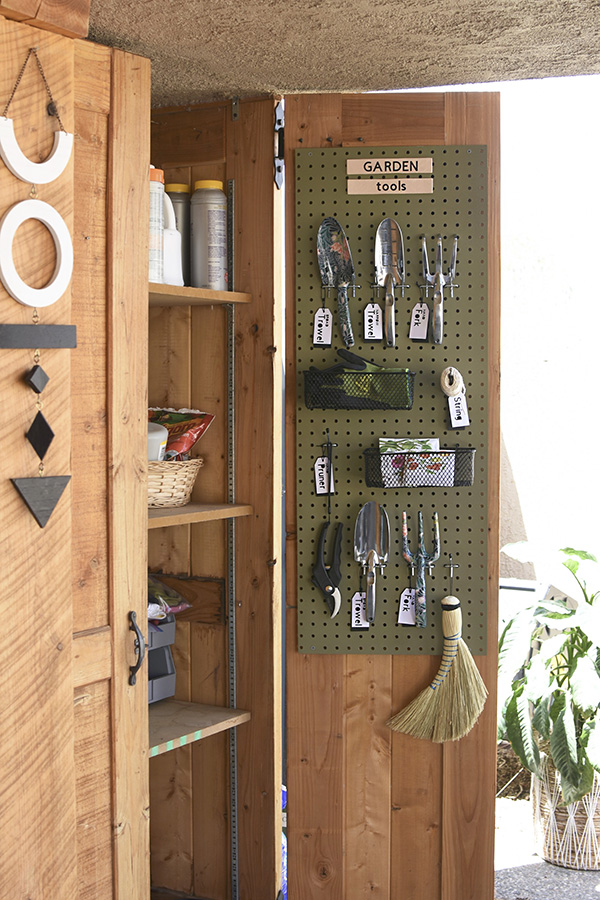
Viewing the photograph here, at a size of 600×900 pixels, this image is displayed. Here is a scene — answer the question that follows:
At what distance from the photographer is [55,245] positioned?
1658 mm

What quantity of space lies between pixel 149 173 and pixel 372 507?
0.98 meters

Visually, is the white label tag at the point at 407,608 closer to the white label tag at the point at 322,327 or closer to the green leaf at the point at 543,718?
the white label tag at the point at 322,327

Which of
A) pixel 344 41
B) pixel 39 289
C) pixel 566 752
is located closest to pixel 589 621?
pixel 566 752

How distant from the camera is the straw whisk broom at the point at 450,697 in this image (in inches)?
83.2

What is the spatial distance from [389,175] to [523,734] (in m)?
1.88

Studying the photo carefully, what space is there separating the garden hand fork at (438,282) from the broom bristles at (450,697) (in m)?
0.68

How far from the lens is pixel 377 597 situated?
2.16 m

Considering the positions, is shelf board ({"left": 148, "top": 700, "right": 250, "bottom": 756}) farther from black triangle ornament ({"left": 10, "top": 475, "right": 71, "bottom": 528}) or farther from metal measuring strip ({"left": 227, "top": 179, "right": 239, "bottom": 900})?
black triangle ornament ({"left": 10, "top": 475, "right": 71, "bottom": 528})

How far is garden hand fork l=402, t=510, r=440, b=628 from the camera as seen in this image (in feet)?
6.96

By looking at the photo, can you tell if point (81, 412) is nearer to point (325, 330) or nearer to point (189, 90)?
point (325, 330)

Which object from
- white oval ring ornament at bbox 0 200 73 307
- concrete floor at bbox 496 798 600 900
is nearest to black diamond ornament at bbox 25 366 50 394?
white oval ring ornament at bbox 0 200 73 307

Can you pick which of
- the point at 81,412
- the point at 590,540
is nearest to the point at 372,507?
the point at 81,412

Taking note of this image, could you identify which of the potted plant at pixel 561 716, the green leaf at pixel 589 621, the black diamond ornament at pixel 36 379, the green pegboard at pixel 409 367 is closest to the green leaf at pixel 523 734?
the potted plant at pixel 561 716

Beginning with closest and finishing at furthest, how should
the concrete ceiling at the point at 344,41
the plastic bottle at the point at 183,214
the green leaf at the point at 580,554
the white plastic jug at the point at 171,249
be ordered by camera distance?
the concrete ceiling at the point at 344,41
the white plastic jug at the point at 171,249
the plastic bottle at the point at 183,214
the green leaf at the point at 580,554
